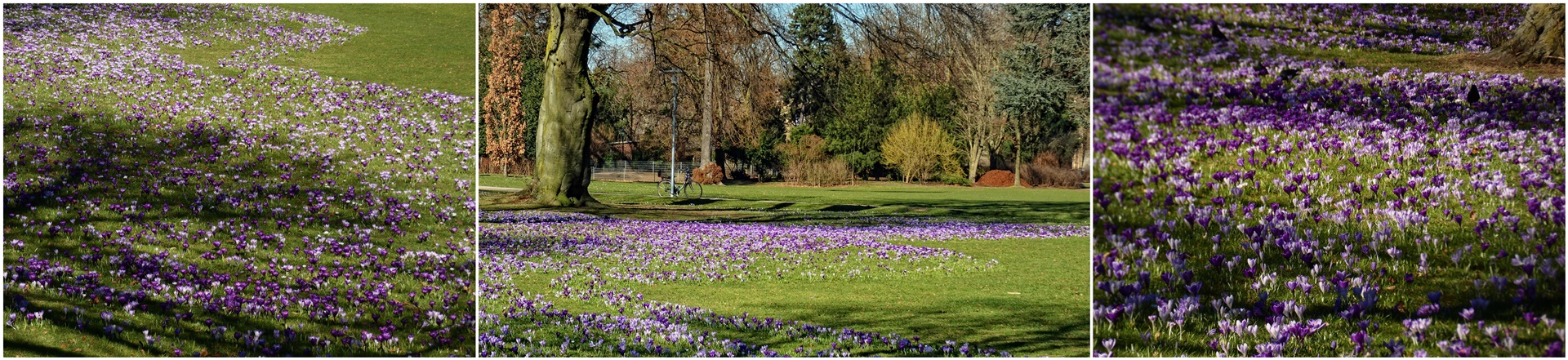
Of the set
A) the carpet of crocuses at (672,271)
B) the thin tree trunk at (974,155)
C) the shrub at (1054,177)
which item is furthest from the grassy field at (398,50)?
the shrub at (1054,177)

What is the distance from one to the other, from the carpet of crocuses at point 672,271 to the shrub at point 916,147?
1.02 ft

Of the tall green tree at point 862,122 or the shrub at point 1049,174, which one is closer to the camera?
the shrub at point 1049,174

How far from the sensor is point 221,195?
4504 millimetres

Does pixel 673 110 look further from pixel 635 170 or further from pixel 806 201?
pixel 806 201

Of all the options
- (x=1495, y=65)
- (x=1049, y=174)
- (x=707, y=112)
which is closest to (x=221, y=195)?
(x=707, y=112)

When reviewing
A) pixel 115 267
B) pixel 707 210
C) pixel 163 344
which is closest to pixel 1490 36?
pixel 707 210

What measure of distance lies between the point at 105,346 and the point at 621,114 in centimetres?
250

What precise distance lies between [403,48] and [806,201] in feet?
8.07

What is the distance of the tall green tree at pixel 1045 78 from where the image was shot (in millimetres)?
3668

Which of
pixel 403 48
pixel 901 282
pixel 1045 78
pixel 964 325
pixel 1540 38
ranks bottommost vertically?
pixel 964 325

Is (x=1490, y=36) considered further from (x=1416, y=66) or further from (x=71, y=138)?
(x=71, y=138)

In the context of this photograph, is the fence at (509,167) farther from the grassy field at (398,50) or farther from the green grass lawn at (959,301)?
the green grass lawn at (959,301)

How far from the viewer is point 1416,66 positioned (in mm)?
3439

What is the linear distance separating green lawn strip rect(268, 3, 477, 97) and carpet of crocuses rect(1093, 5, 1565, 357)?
11.1ft
